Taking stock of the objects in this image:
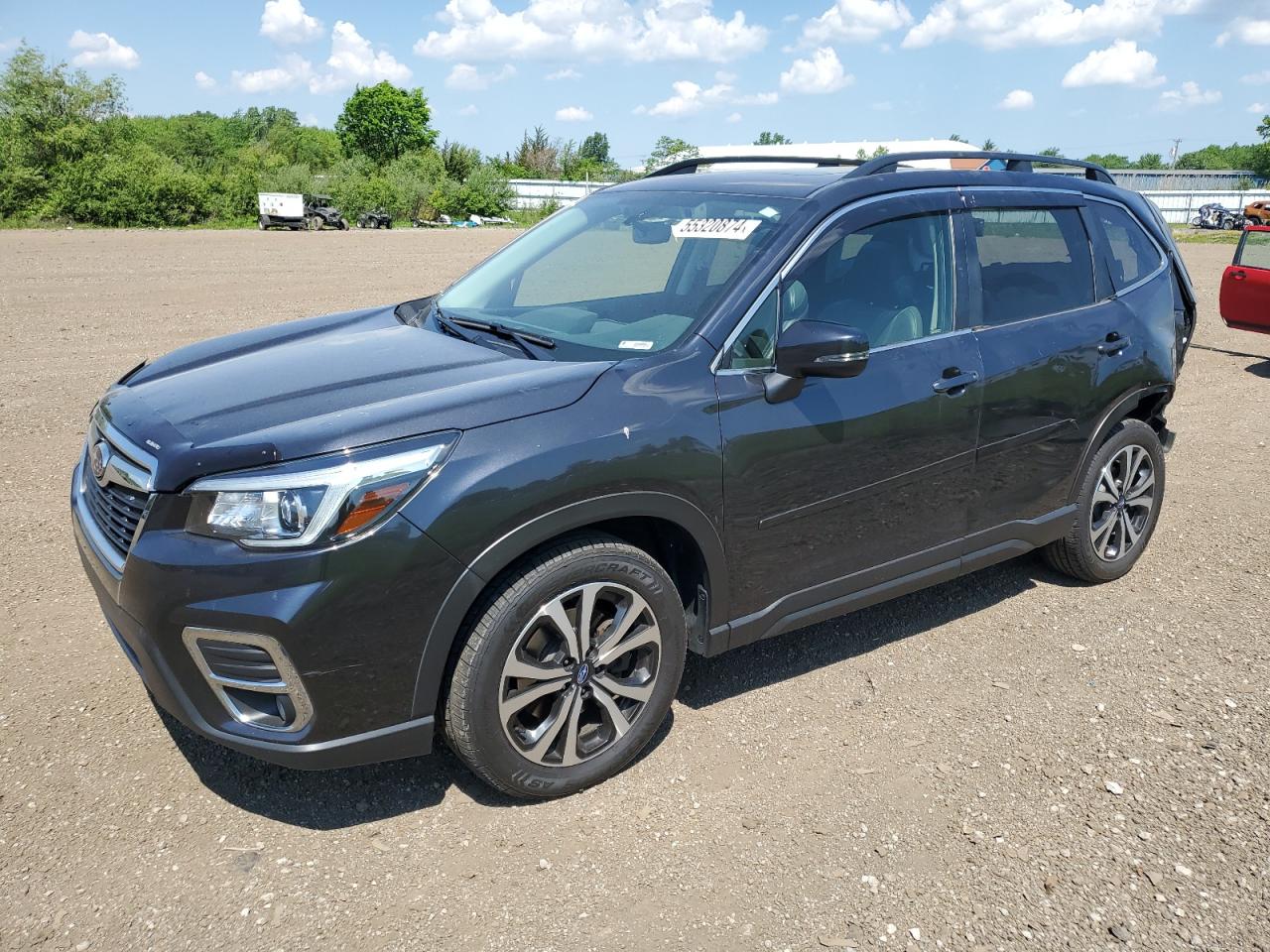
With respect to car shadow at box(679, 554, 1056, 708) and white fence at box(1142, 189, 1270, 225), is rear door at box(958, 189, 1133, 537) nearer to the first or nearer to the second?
car shadow at box(679, 554, 1056, 708)

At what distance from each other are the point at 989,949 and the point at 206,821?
2316 millimetres

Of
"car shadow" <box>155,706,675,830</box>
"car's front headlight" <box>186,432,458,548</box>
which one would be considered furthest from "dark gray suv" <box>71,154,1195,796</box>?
"car shadow" <box>155,706,675,830</box>

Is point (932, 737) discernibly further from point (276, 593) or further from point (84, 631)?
point (84, 631)

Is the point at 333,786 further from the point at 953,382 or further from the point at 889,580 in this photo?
the point at 953,382

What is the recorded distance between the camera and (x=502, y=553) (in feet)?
9.45

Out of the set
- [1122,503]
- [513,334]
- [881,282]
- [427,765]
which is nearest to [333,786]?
[427,765]

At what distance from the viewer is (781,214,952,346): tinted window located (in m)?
3.63

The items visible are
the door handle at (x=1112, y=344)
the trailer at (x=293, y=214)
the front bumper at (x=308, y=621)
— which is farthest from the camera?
the trailer at (x=293, y=214)

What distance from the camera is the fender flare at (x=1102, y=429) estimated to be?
15.3ft

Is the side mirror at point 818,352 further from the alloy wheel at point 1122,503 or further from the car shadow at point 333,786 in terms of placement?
the alloy wheel at point 1122,503

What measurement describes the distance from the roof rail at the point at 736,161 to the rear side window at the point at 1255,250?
8.41 meters

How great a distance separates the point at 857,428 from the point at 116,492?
96.2 inches

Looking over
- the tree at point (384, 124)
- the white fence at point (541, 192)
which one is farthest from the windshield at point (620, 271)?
the tree at point (384, 124)

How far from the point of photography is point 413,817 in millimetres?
3193
